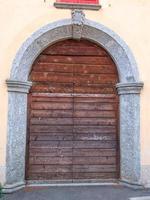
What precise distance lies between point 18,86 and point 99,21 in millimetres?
1958

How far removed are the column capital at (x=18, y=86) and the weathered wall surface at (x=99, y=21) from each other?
0.11 metres

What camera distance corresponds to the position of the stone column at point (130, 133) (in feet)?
19.7

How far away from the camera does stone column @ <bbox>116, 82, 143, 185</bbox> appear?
19.7 feet

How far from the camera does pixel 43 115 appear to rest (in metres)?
6.18

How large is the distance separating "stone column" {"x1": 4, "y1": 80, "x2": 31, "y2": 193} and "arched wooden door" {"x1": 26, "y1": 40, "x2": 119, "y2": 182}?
206mm

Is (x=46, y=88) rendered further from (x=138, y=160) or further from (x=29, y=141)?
(x=138, y=160)

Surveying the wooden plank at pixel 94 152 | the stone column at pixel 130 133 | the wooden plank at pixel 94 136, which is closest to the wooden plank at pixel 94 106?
the stone column at pixel 130 133

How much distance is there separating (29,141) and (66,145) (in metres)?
0.71

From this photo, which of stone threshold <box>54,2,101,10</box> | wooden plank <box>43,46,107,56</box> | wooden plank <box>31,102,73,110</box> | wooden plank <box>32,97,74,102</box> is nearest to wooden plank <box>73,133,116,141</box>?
wooden plank <box>31,102,73,110</box>

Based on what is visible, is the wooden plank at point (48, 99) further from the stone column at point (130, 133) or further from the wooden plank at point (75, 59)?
the stone column at point (130, 133)

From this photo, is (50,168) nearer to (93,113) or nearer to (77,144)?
(77,144)

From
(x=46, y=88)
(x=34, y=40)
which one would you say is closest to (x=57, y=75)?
(x=46, y=88)

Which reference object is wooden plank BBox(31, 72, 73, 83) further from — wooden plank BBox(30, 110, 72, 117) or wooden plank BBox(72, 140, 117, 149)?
wooden plank BBox(72, 140, 117, 149)

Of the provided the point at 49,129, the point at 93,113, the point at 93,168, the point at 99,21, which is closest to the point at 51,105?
the point at 49,129
